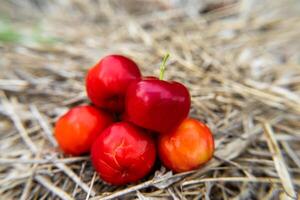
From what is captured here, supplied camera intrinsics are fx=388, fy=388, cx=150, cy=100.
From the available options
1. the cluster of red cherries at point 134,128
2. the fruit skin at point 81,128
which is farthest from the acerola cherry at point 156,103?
the fruit skin at point 81,128

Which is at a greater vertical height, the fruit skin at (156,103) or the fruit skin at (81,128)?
the fruit skin at (156,103)

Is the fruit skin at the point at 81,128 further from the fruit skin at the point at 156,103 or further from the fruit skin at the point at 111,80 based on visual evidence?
the fruit skin at the point at 156,103

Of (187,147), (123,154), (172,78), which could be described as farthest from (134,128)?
(172,78)

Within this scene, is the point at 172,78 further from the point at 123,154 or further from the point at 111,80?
the point at 123,154

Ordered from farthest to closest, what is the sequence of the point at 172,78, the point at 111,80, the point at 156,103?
the point at 172,78 < the point at 111,80 < the point at 156,103

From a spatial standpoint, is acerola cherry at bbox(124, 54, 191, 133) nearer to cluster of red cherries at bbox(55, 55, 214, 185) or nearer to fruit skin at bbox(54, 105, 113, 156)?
cluster of red cherries at bbox(55, 55, 214, 185)

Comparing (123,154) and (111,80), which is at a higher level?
(111,80)

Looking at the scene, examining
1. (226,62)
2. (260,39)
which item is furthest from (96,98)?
(260,39)

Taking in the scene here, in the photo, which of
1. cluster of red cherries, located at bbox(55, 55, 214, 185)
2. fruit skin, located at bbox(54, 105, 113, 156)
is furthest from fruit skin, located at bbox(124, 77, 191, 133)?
fruit skin, located at bbox(54, 105, 113, 156)
